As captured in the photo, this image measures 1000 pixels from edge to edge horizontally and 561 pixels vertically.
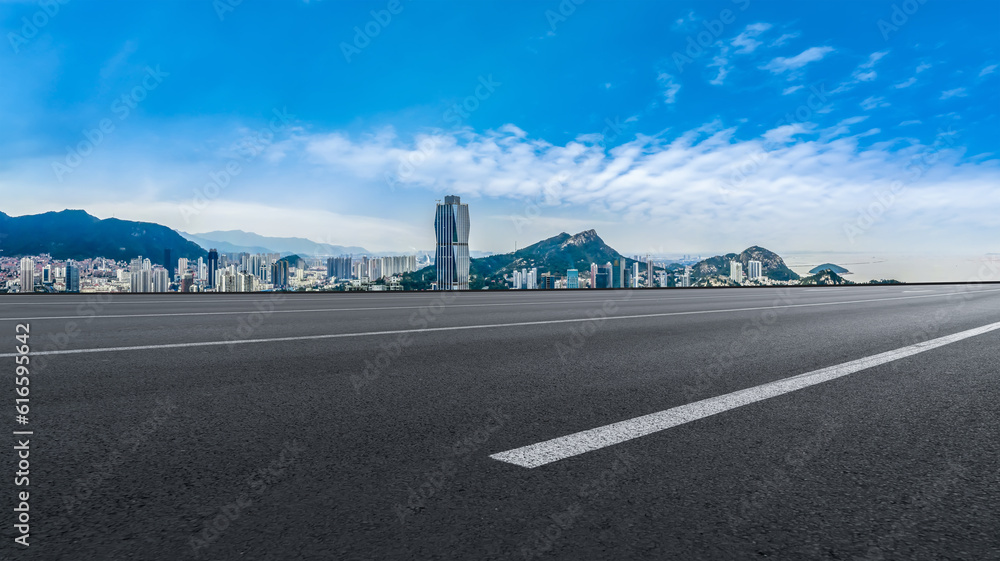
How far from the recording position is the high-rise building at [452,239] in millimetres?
51750

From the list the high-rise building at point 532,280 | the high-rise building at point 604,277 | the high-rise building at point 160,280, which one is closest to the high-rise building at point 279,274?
the high-rise building at point 160,280

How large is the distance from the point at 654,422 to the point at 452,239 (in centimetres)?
5445

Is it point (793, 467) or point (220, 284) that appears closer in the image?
point (793, 467)

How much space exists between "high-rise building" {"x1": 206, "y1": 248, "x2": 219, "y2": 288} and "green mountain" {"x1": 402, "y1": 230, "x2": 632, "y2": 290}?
8600mm

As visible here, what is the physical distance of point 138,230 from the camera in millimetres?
129250

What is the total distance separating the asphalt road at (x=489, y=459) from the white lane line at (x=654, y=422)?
7 cm

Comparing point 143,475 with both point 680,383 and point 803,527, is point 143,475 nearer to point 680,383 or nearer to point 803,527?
point 803,527

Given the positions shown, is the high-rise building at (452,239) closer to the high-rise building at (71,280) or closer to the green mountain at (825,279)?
the high-rise building at (71,280)

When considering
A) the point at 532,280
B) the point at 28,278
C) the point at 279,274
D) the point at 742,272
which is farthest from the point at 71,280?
the point at 742,272

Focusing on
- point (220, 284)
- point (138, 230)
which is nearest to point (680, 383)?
point (220, 284)

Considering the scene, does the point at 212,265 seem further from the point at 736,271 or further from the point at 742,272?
the point at 742,272

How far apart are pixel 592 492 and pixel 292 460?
58.3 inches

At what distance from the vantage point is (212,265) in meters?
26.8

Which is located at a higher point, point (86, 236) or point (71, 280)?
point (86, 236)
